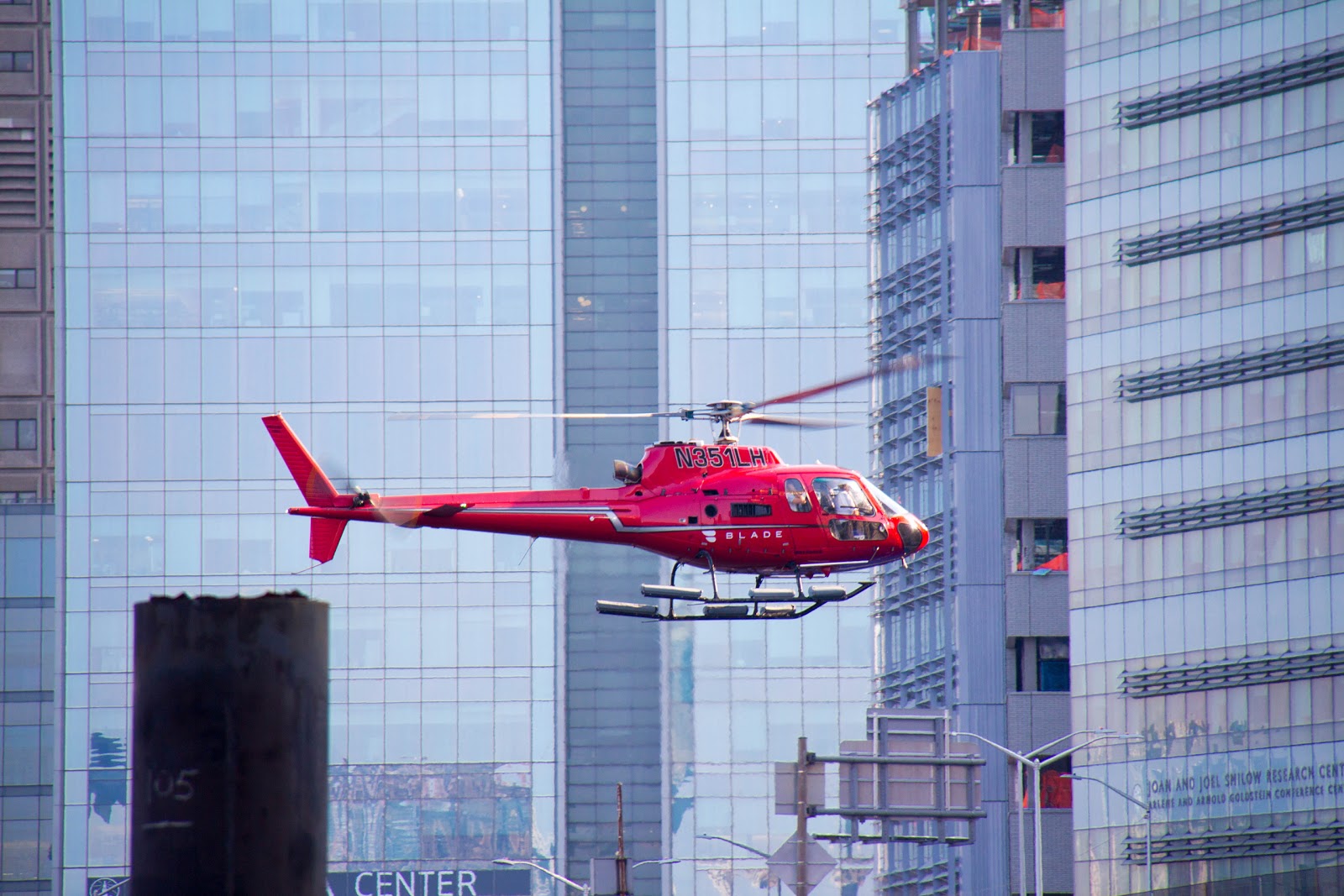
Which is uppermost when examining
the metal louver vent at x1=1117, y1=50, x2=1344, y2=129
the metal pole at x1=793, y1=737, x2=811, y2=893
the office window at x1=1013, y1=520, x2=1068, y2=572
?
the metal louver vent at x1=1117, y1=50, x2=1344, y2=129

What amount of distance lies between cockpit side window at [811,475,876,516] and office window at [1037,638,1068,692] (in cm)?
6503

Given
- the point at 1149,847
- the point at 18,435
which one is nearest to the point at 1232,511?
the point at 1149,847

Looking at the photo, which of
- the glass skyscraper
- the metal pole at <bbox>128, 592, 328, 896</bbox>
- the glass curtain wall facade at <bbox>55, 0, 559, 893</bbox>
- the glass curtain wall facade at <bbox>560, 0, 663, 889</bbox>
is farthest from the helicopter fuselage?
the glass curtain wall facade at <bbox>55, 0, 559, 893</bbox>

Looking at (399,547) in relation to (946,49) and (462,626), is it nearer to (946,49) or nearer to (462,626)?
(462,626)

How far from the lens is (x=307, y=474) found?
4303 cm

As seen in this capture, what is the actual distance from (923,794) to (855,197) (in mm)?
100604

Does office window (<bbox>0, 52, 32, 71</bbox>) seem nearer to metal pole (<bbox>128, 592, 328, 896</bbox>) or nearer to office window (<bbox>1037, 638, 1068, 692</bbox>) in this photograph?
office window (<bbox>1037, 638, 1068, 692</bbox>)

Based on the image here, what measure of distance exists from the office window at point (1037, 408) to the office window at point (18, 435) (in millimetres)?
80911

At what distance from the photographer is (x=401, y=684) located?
14662 centimetres

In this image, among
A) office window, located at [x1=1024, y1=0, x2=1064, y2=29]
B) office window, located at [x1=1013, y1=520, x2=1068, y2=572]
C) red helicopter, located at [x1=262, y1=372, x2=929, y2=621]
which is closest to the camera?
red helicopter, located at [x1=262, y1=372, x2=929, y2=621]

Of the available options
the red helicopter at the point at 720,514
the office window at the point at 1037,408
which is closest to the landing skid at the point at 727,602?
the red helicopter at the point at 720,514

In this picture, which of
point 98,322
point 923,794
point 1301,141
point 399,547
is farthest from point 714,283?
point 923,794

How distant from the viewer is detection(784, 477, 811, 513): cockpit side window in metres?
39.3

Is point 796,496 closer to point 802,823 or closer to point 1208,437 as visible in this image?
point 802,823
